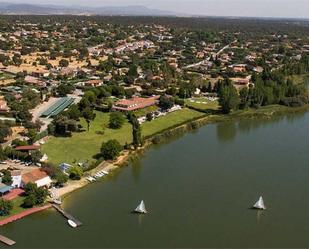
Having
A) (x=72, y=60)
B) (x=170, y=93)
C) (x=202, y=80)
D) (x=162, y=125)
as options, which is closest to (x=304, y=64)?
(x=202, y=80)

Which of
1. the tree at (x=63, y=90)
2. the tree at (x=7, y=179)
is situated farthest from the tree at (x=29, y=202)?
the tree at (x=63, y=90)

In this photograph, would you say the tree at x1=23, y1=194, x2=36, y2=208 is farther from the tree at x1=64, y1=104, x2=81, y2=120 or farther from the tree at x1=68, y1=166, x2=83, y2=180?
the tree at x1=64, y1=104, x2=81, y2=120

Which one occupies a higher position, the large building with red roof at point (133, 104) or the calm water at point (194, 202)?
the large building with red roof at point (133, 104)

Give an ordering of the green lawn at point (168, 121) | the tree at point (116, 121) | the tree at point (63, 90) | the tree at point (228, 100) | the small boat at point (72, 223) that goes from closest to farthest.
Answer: the small boat at point (72, 223), the tree at point (116, 121), the green lawn at point (168, 121), the tree at point (228, 100), the tree at point (63, 90)

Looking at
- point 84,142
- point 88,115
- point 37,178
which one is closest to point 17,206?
point 37,178

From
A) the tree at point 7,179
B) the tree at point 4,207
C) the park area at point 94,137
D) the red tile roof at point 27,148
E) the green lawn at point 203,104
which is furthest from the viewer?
the green lawn at point 203,104

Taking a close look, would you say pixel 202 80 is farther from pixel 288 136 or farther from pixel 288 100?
pixel 288 136

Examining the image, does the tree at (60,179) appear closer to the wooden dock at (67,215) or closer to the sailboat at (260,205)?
the wooden dock at (67,215)

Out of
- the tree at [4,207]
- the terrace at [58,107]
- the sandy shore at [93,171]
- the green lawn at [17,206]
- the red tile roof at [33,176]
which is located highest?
the terrace at [58,107]

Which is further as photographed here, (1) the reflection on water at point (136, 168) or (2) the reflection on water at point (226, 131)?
(2) the reflection on water at point (226, 131)
